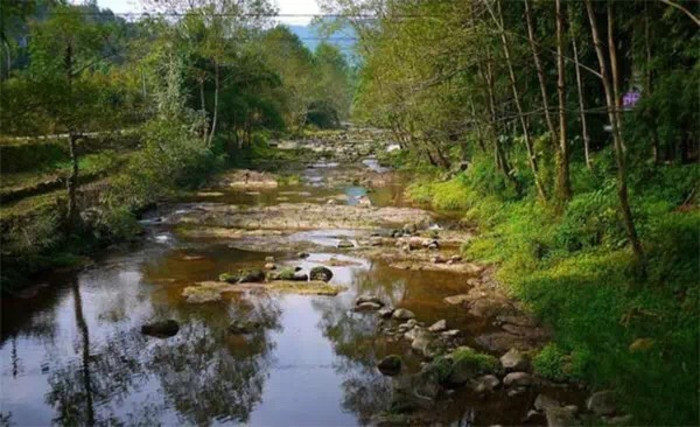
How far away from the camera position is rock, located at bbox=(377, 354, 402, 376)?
1188 centimetres

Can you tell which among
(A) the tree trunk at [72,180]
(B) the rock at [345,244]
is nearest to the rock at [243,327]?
(B) the rock at [345,244]

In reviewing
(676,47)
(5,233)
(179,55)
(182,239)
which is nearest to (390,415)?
(676,47)

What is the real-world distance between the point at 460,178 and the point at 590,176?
1209 centimetres

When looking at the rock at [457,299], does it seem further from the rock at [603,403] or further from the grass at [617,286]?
the rock at [603,403]

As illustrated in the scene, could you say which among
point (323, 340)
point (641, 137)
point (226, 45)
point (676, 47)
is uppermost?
point (226, 45)

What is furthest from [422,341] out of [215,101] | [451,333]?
[215,101]

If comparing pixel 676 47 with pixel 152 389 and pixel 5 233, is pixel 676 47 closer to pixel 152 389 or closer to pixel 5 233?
pixel 152 389

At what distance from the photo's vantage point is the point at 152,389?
11.4 meters

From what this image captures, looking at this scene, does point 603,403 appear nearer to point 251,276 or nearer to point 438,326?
point 438,326

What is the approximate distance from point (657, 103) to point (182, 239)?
16.0 meters

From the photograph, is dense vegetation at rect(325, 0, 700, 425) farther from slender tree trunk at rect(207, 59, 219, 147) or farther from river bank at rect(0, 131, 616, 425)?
slender tree trunk at rect(207, 59, 219, 147)

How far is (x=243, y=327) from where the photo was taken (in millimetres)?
14172

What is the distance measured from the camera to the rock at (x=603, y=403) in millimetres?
9344

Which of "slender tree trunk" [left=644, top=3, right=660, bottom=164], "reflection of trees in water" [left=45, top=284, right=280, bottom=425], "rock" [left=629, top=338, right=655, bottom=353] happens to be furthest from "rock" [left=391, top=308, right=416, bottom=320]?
"slender tree trunk" [left=644, top=3, right=660, bottom=164]
